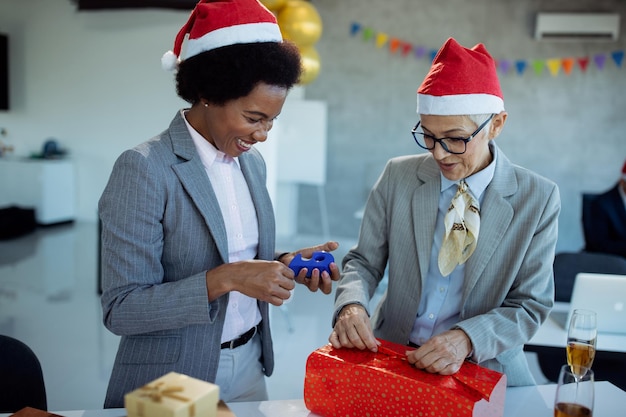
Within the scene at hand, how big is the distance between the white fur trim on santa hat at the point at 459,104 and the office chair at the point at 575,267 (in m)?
1.92

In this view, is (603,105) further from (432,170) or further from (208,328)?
(208,328)

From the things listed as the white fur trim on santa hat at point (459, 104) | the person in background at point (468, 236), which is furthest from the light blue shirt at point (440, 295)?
the white fur trim on santa hat at point (459, 104)

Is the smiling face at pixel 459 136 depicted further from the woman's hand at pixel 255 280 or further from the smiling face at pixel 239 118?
the woman's hand at pixel 255 280

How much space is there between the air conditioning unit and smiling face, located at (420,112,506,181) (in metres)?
5.85

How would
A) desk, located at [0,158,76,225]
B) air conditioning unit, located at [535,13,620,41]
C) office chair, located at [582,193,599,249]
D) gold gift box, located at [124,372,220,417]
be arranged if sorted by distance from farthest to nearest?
1. desk, located at [0,158,76,225]
2. air conditioning unit, located at [535,13,620,41]
3. office chair, located at [582,193,599,249]
4. gold gift box, located at [124,372,220,417]

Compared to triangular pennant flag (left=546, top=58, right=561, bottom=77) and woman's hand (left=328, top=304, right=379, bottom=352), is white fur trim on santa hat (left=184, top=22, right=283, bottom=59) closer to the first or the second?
woman's hand (left=328, top=304, right=379, bottom=352)

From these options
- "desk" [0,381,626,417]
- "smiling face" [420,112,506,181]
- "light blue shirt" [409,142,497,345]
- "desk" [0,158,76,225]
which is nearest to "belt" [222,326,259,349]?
"desk" [0,381,626,417]

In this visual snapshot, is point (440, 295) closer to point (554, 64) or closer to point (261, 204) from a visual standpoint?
point (261, 204)

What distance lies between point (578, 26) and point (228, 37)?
6436 millimetres

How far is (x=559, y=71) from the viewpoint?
23.4 ft

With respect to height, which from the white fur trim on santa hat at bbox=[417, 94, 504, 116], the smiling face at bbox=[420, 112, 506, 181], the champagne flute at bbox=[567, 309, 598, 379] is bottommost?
the champagne flute at bbox=[567, 309, 598, 379]

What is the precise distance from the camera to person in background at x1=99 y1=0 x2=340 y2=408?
4.82ft

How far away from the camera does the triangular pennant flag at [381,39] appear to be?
739cm

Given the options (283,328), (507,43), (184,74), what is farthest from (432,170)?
(507,43)
